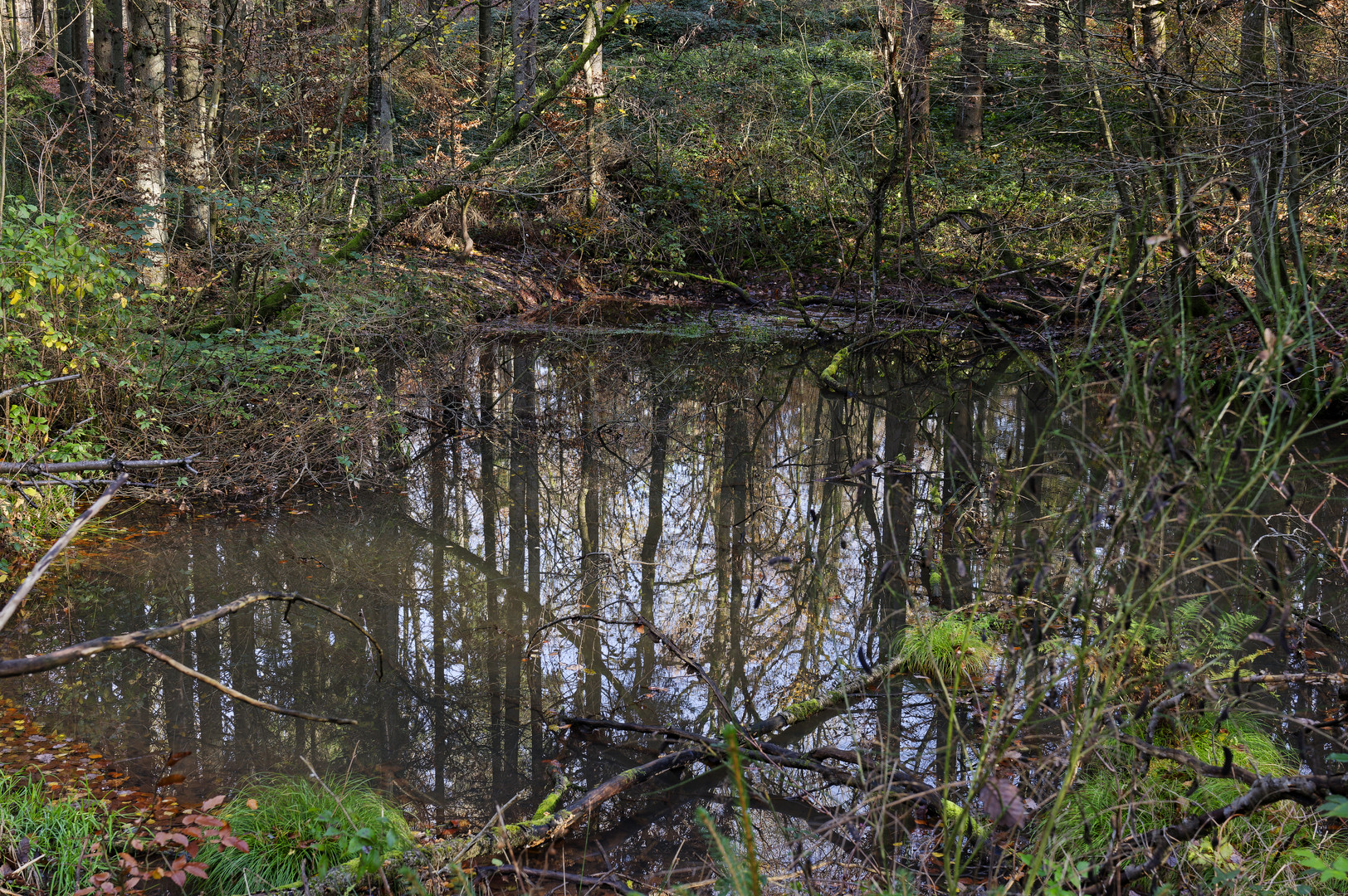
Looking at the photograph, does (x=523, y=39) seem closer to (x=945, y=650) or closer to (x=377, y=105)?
(x=377, y=105)

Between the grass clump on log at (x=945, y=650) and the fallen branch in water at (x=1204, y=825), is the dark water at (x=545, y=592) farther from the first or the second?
the fallen branch in water at (x=1204, y=825)

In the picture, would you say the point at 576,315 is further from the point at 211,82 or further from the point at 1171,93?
the point at 1171,93

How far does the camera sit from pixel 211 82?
927cm

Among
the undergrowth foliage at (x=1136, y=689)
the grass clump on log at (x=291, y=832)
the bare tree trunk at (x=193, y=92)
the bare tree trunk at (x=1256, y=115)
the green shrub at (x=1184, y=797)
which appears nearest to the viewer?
the undergrowth foliage at (x=1136, y=689)

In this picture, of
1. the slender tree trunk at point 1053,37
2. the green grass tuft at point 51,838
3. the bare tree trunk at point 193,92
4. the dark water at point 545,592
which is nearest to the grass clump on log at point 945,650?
the dark water at point 545,592

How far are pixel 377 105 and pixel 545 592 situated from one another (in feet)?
35.1

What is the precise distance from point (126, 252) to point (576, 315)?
10.5m

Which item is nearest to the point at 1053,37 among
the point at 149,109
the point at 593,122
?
the point at 593,122

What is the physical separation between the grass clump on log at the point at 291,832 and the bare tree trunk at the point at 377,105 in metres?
6.59

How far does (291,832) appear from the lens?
11.2ft

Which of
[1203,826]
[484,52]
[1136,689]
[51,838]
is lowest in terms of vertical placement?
[51,838]

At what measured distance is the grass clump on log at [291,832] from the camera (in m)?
3.19

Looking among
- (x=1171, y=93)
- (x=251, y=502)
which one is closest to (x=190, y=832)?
(x=251, y=502)

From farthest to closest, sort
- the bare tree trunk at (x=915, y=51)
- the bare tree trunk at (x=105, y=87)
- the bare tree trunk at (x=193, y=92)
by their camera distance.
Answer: the bare tree trunk at (x=915, y=51), the bare tree trunk at (x=193, y=92), the bare tree trunk at (x=105, y=87)
